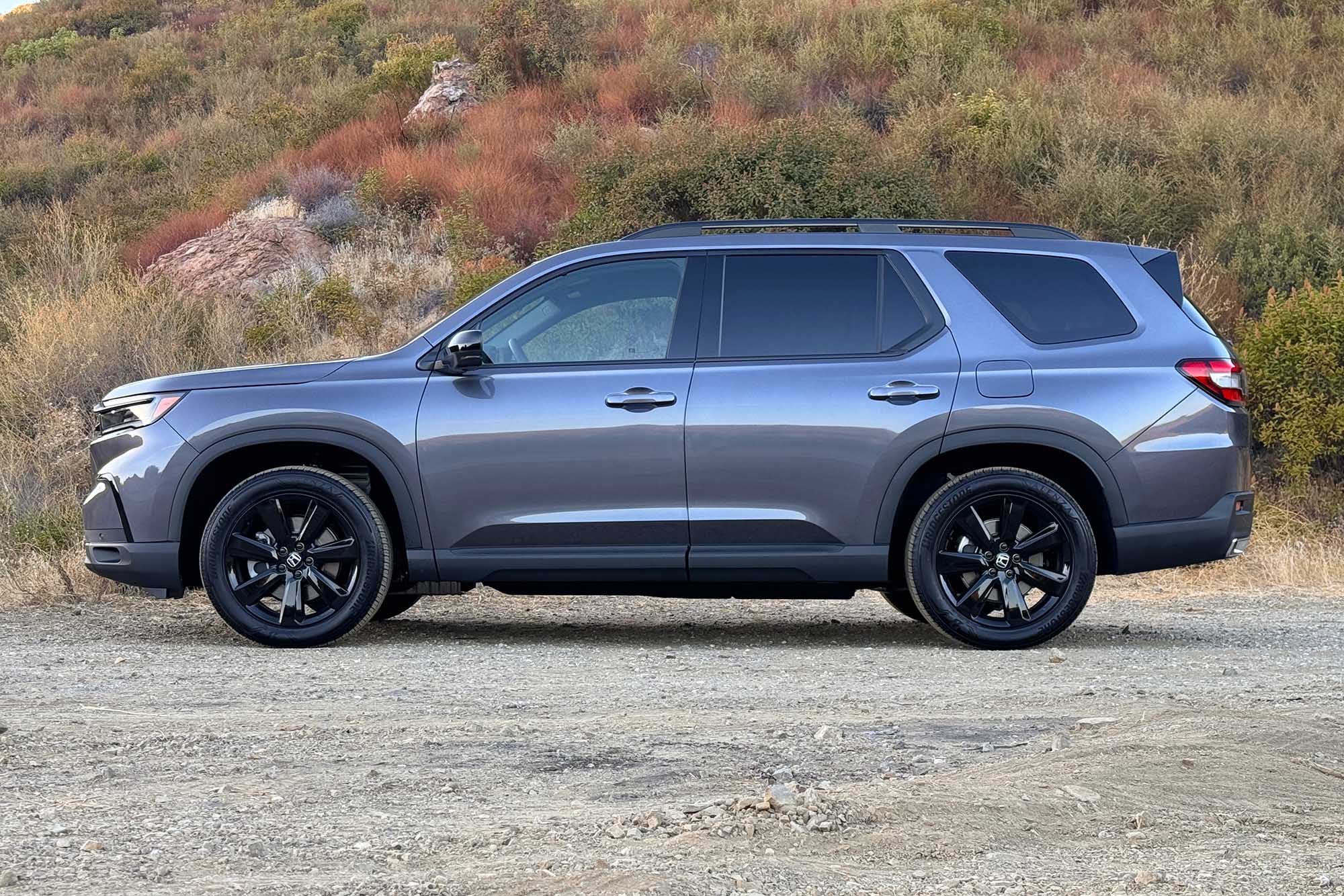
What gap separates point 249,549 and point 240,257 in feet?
39.2

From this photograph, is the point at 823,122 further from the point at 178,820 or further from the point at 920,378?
the point at 178,820

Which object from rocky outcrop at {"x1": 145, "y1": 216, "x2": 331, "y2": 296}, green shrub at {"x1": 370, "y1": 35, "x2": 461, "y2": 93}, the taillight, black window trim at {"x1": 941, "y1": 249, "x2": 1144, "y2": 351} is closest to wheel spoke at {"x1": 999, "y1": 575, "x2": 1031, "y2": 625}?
black window trim at {"x1": 941, "y1": 249, "x2": 1144, "y2": 351}

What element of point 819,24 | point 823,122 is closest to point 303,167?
point 823,122

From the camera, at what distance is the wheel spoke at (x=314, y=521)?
7.37 m

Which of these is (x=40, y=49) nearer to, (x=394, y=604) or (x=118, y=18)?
(x=118, y=18)

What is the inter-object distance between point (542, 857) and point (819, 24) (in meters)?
23.1

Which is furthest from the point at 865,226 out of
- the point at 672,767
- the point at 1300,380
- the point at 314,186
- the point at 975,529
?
the point at 314,186

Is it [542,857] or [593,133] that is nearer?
[542,857]

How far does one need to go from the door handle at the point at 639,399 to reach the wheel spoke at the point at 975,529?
143 cm

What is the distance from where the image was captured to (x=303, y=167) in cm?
2095

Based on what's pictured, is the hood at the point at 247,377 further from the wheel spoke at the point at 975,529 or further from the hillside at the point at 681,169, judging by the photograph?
the hillside at the point at 681,169

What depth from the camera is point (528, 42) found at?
24.1m

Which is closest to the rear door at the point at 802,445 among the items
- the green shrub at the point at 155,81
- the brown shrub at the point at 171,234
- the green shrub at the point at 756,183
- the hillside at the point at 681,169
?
the hillside at the point at 681,169

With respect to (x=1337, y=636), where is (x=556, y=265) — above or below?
above
